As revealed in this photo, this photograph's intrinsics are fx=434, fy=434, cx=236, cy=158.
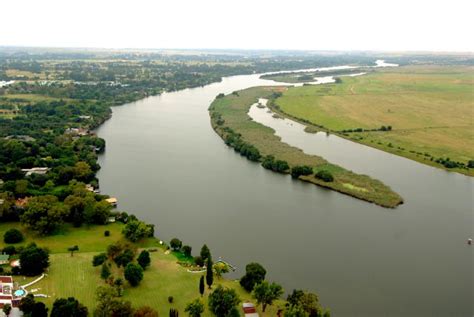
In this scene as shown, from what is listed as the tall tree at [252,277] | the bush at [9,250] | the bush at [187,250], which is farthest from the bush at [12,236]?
the tall tree at [252,277]

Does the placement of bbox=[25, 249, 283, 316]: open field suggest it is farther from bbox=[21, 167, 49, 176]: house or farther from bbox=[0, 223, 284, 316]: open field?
bbox=[21, 167, 49, 176]: house

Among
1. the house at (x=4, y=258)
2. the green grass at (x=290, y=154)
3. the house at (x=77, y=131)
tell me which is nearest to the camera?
the house at (x=4, y=258)

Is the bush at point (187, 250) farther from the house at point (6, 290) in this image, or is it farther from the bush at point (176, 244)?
the house at point (6, 290)

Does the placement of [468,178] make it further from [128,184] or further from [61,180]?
[61,180]

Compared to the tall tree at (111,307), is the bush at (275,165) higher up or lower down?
higher up

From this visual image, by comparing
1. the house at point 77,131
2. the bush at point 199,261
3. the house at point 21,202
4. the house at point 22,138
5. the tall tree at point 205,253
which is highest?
the house at point 22,138

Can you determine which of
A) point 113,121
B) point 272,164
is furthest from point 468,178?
point 113,121
